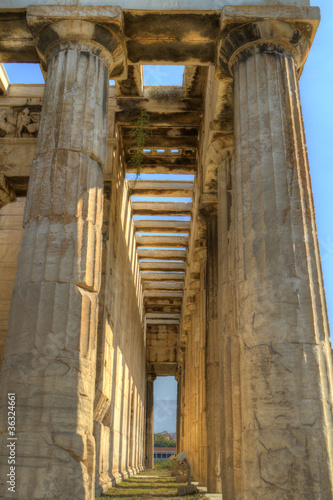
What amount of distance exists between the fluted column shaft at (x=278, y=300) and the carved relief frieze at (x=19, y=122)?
6610mm

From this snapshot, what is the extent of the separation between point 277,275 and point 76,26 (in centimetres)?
518

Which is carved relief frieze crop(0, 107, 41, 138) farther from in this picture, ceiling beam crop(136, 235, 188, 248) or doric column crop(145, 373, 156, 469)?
doric column crop(145, 373, 156, 469)

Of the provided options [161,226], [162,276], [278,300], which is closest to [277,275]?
[278,300]

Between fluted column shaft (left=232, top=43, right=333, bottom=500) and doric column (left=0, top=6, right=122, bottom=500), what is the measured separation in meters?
2.03

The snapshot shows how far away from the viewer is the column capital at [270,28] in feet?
25.3

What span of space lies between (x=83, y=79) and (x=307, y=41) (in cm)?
370

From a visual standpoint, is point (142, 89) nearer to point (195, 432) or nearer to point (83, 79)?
point (83, 79)

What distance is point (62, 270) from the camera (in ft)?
20.8

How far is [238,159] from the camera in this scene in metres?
7.28

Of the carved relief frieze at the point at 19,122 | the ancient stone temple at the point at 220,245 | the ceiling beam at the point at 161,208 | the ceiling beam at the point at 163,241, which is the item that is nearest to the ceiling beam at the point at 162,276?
the ceiling beam at the point at 163,241

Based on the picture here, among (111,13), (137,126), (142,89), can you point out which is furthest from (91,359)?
(142,89)

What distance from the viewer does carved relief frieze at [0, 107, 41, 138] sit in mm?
12441

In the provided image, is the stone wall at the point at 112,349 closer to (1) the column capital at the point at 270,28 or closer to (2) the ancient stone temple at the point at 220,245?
(2) the ancient stone temple at the point at 220,245

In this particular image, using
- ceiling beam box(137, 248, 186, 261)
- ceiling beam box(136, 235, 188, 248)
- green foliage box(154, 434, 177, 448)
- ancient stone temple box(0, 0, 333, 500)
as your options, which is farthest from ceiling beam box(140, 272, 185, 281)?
green foliage box(154, 434, 177, 448)
